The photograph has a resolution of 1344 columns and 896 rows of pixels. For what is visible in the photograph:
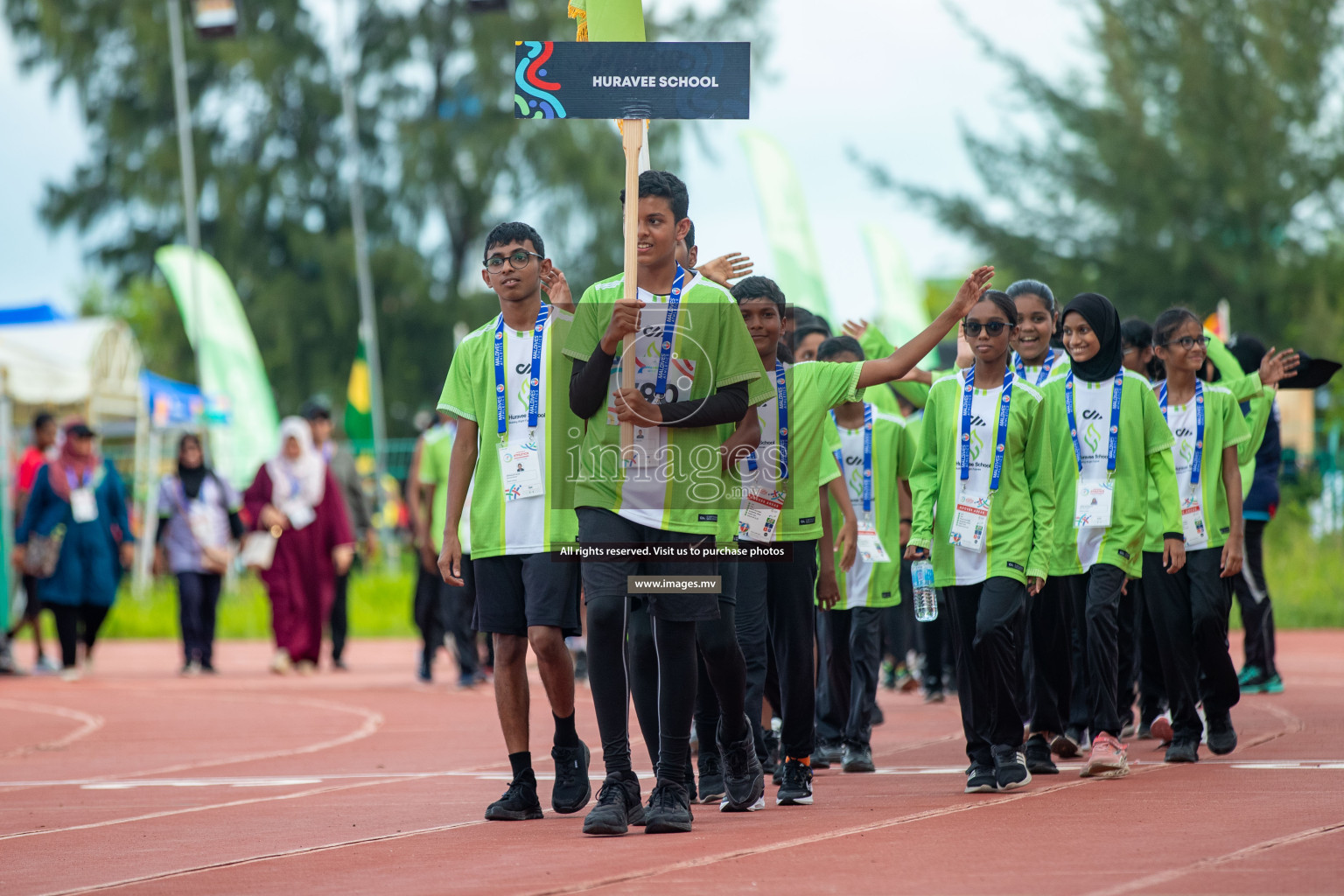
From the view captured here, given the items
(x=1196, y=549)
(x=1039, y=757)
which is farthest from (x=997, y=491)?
(x=1196, y=549)

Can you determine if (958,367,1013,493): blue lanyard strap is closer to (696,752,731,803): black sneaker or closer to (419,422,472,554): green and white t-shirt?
(696,752,731,803): black sneaker

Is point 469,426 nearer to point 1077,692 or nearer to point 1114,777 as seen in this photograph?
point 1114,777

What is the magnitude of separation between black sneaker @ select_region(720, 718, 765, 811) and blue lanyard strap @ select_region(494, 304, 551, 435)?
130 centimetres

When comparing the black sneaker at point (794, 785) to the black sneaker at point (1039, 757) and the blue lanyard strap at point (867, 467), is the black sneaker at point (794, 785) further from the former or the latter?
the blue lanyard strap at point (867, 467)

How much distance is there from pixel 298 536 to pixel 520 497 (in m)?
9.86

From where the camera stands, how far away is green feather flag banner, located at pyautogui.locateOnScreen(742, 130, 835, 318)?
22578 millimetres

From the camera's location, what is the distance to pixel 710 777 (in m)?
6.73

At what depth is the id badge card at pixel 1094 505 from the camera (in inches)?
298

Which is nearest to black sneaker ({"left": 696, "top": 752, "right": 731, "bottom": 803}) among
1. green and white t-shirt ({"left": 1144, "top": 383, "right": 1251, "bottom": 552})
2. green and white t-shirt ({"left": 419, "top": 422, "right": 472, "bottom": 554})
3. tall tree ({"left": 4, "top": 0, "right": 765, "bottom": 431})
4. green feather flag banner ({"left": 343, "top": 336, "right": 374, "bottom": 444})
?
green and white t-shirt ({"left": 1144, "top": 383, "right": 1251, "bottom": 552})

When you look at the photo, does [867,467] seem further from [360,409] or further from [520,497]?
[360,409]

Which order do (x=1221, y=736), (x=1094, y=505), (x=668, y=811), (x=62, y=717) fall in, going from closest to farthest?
(x=668, y=811), (x=1094, y=505), (x=1221, y=736), (x=62, y=717)

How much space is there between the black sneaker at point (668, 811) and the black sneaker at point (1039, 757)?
2.09 m

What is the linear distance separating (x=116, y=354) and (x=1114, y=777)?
20.5m

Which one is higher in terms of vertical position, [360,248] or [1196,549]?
[360,248]
